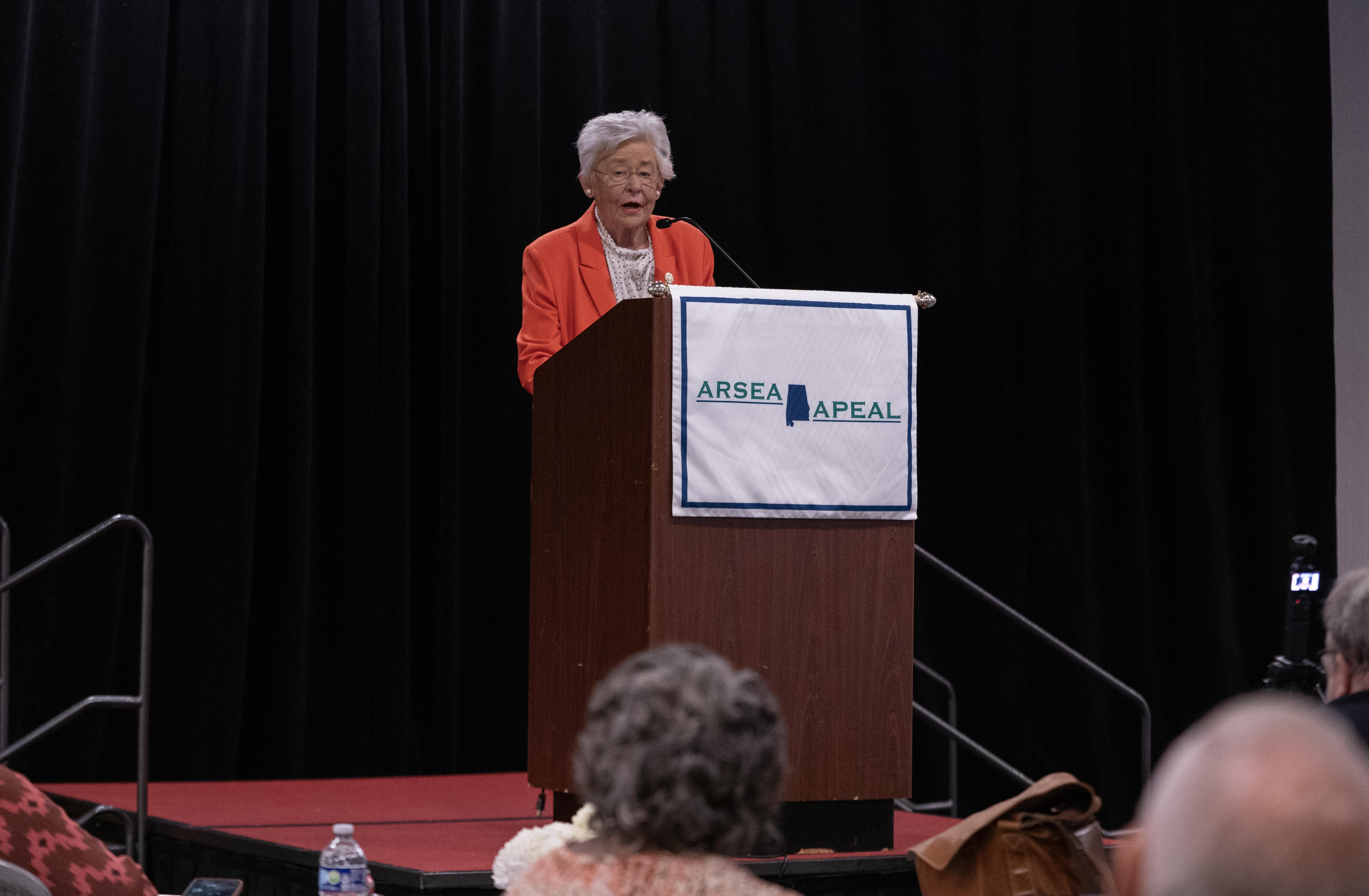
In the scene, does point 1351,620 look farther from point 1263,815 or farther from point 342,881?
point 1263,815

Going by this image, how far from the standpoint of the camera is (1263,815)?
0.74 m

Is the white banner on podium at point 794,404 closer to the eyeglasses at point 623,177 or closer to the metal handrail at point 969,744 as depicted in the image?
the eyeglasses at point 623,177

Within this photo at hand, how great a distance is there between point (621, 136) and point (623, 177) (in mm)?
89

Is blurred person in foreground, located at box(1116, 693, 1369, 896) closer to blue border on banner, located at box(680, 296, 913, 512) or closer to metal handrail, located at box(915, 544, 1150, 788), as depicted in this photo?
blue border on banner, located at box(680, 296, 913, 512)

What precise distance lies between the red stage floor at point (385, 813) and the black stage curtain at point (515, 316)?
324 millimetres

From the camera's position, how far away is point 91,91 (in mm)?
5051

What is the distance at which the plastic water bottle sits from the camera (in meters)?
2.40

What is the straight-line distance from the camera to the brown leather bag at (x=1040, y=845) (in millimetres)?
2162

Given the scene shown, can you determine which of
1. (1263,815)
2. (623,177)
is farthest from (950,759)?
(1263,815)

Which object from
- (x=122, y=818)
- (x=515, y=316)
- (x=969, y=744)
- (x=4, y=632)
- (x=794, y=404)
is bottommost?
(x=122, y=818)

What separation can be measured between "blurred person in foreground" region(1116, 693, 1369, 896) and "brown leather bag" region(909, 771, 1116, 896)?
1406mm

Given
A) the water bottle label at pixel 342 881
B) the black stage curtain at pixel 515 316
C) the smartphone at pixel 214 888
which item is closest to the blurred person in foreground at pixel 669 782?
the smartphone at pixel 214 888

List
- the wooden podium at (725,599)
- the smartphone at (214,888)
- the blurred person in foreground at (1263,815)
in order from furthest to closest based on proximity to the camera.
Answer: the wooden podium at (725,599), the smartphone at (214,888), the blurred person in foreground at (1263,815)

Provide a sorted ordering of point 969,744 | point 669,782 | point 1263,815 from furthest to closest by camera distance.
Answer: point 969,744, point 669,782, point 1263,815
